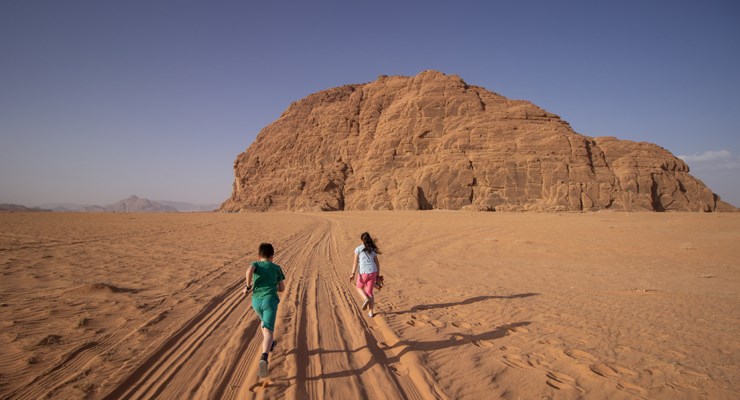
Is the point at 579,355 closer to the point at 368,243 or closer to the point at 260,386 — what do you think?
the point at 368,243

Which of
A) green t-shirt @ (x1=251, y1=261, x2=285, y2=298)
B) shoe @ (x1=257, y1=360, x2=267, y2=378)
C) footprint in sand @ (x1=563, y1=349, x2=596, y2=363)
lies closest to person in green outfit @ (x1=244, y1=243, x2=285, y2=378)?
green t-shirt @ (x1=251, y1=261, x2=285, y2=298)

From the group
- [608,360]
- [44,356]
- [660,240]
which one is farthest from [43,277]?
[660,240]

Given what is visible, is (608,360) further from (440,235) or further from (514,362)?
(440,235)

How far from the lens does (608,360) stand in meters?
4.64

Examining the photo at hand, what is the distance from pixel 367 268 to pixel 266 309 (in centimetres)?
245

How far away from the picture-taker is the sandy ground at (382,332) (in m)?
Answer: 3.94

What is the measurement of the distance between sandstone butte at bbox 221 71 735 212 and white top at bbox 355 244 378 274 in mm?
50237

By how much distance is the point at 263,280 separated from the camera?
463 cm

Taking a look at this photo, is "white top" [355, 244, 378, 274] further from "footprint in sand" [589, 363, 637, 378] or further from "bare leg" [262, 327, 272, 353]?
"footprint in sand" [589, 363, 637, 378]

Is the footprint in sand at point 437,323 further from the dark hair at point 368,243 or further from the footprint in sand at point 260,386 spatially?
the footprint in sand at point 260,386

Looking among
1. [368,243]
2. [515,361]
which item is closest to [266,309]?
[368,243]

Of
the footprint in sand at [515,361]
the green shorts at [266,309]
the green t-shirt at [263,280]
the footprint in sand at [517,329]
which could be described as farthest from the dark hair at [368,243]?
the footprint in sand at [515,361]

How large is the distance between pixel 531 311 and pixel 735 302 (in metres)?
4.79

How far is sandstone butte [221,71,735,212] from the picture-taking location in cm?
5591
